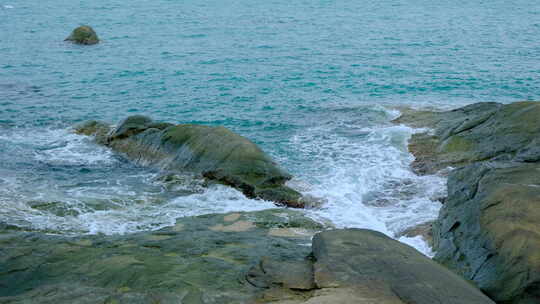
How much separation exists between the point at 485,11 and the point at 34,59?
39557 millimetres

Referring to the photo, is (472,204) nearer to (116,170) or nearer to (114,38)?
(116,170)

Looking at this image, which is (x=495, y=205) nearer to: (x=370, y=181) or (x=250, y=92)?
(x=370, y=181)

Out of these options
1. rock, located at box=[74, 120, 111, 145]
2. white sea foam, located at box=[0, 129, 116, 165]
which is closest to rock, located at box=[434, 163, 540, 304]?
white sea foam, located at box=[0, 129, 116, 165]

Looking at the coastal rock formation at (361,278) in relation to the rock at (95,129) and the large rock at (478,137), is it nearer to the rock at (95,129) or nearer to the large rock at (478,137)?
the large rock at (478,137)

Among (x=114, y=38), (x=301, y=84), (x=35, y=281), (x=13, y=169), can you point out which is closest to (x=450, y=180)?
(x=35, y=281)

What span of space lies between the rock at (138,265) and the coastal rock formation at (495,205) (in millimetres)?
2600

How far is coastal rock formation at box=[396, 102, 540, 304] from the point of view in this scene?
7.66m

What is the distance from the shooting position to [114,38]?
37906 millimetres

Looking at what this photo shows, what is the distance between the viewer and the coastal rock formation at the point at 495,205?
7.66m

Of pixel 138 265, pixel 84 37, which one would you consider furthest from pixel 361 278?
pixel 84 37

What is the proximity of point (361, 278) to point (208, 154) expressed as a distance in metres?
8.31

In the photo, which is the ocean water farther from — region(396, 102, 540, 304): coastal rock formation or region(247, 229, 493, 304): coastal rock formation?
region(247, 229, 493, 304): coastal rock formation

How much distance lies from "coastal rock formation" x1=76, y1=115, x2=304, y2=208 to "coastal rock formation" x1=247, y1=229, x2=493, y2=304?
16.8ft

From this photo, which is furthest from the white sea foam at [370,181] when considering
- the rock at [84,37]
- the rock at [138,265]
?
the rock at [84,37]
